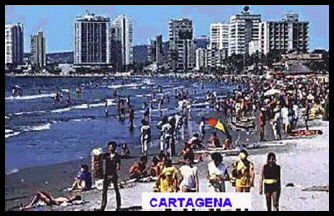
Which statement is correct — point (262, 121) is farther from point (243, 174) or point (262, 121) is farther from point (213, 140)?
point (243, 174)

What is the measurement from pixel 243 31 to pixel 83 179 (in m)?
1.77

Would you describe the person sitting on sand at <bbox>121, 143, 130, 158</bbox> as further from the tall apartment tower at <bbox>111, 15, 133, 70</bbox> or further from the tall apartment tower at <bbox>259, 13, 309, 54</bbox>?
the tall apartment tower at <bbox>259, 13, 309, 54</bbox>

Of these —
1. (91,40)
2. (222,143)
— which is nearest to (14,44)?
Result: (91,40)

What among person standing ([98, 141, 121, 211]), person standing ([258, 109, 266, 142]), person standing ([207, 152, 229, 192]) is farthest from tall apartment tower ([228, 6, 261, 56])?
person standing ([98, 141, 121, 211])

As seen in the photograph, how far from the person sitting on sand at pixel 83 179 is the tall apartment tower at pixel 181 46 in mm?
1173

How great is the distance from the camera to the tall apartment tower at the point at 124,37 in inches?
289

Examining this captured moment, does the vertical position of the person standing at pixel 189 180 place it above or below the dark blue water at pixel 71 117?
below

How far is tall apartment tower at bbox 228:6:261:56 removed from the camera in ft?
24.1

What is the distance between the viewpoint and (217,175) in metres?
7.25

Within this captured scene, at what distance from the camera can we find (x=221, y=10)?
7.34 m

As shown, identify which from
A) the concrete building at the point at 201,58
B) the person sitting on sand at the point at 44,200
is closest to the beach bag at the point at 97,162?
the person sitting on sand at the point at 44,200

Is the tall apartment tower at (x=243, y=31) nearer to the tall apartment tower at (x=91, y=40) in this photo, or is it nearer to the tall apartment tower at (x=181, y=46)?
the tall apartment tower at (x=181, y=46)
